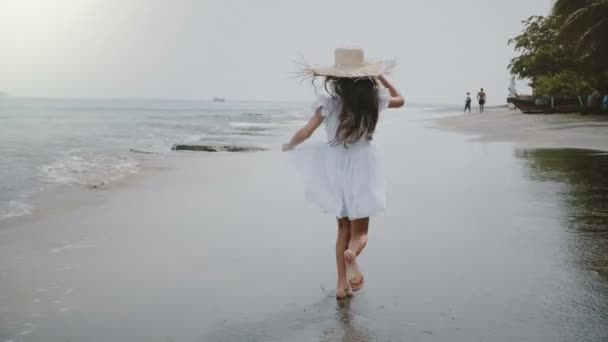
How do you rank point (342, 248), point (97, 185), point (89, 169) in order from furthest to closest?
point (89, 169), point (97, 185), point (342, 248)

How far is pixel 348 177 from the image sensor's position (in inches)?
160

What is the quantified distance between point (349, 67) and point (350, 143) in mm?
516

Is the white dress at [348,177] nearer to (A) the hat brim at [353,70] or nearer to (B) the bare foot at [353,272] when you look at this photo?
(A) the hat brim at [353,70]

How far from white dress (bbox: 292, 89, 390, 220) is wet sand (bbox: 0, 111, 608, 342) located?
627 mm

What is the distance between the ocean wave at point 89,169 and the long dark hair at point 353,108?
7310mm

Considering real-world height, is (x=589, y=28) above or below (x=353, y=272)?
above

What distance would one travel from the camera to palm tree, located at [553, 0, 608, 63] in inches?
1084

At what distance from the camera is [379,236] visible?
19.1ft

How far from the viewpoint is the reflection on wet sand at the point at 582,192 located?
16.6ft

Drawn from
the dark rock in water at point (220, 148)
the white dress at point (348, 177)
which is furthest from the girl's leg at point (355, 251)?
the dark rock in water at point (220, 148)

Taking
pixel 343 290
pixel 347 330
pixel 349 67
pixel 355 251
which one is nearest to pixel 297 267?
pixel 343 290

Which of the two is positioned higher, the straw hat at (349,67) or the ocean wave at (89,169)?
the straw hat at (349,67)

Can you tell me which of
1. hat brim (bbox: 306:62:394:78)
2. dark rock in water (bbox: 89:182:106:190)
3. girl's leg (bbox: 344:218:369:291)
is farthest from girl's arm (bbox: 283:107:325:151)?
dark rock in water (bbox: 89:182:106:190)

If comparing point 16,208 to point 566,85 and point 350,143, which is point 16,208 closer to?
point 350,143
